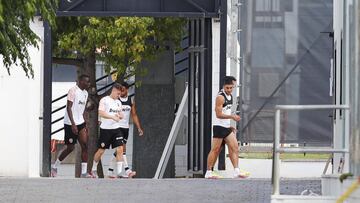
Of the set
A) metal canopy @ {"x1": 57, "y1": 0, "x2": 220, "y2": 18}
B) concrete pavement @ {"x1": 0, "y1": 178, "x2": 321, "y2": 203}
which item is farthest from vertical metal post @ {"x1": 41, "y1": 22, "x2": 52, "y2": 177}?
concrete pavement @ {"x1": 0, "y1": 178, "x2": 321, "y2": 203}

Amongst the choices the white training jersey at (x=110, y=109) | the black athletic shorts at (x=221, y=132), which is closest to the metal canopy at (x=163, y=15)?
the white training jersey at (x=110, y=109)

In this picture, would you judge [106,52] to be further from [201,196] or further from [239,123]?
[201,196]

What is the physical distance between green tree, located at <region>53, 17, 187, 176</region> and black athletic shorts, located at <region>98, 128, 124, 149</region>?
572 cm

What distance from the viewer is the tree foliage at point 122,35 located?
2605 centimetres

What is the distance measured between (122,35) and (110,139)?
6.43m

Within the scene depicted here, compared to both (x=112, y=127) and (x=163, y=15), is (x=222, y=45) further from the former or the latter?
(x=112, y=127)

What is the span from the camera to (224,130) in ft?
64.3

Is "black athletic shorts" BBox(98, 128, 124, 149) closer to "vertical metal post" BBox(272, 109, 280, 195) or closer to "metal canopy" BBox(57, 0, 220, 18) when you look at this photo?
"metal canopy" BBox(57, 0, 220, 18)

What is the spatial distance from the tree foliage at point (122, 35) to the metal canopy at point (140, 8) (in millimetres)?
4566

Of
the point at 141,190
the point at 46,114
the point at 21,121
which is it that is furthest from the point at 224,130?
the point at 141,190

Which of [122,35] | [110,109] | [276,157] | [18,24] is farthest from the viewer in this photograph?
[122,35]

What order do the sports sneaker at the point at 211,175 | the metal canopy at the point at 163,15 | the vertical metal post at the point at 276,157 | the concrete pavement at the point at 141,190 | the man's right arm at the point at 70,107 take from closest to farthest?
the vertical metal post at the point at 276,157
the concrete pavement at the point at 141,190
the sports sneaker at the point at 211,175
the man's right arm at the point at 70,107
the metal canopy at the point at 163,15

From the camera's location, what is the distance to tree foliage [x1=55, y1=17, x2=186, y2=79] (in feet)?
85.5

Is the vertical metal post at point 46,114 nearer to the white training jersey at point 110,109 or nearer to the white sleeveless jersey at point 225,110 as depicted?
the white training jersey at point 110,109
